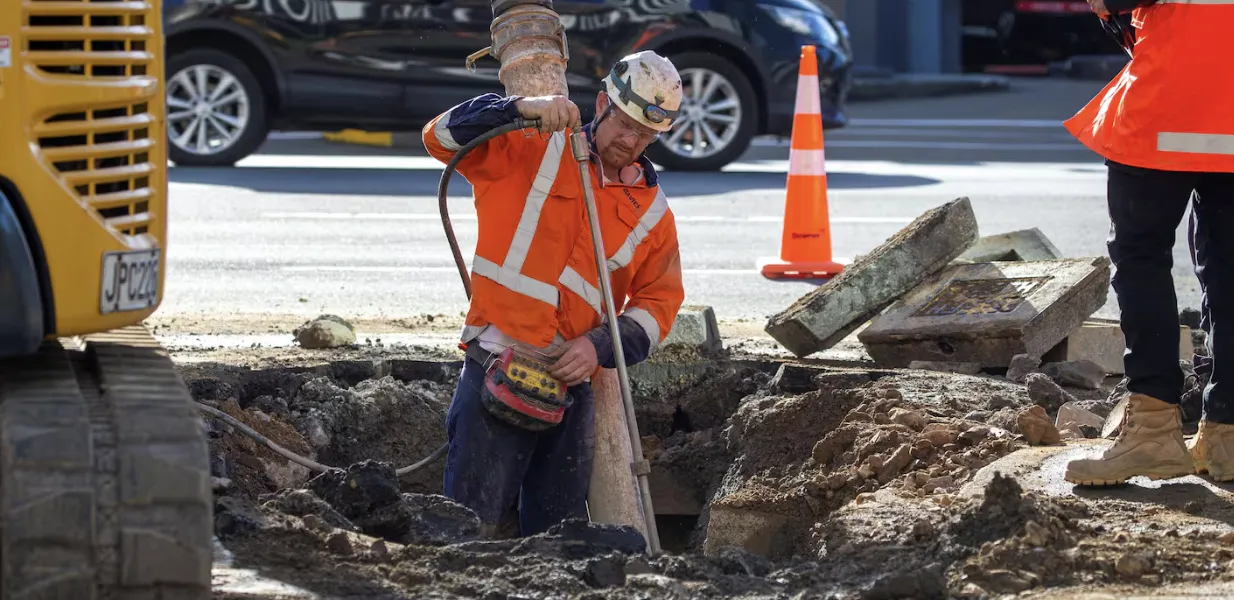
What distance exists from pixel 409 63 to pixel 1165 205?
906 centimetres

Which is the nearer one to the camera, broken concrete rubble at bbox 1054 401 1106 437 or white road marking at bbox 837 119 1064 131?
broken concrete rubble at bbox 1054 401 1106 437

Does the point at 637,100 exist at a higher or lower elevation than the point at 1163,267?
higher

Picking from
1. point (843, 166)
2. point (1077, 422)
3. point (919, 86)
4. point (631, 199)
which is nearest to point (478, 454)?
point (631, 199)

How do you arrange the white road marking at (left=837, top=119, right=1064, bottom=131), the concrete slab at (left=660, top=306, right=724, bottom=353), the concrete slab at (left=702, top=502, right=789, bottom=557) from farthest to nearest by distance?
the white road marking at (left=837, top=119, right=1064, bottom=131) < the concrete slab at (left=660, top=306, right=724, bottom=353) < the concrete slab at (left=702, top=502, right=789, bottom=557)

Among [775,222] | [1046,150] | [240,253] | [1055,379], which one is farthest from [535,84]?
[1046,150]

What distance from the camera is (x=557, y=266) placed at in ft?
16.3

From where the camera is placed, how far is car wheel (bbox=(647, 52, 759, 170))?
13.6 metres

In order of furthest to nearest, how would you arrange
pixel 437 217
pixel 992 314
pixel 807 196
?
pixel 437 217 → pixel 807 196 → pixel 992 314

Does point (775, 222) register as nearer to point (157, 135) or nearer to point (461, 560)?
point (461, 560)

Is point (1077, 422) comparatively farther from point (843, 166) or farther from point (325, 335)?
point (843, 166)

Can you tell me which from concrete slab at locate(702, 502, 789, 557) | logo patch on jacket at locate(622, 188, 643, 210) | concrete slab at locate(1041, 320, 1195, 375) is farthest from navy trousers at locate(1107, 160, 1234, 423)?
concrete slab at locate(1041, 320, 1195, 375)

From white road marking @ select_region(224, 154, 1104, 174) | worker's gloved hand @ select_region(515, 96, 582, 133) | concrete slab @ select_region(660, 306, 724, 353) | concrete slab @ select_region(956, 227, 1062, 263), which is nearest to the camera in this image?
worker's gloved hand @ select_region(515, 96, 582, 133)

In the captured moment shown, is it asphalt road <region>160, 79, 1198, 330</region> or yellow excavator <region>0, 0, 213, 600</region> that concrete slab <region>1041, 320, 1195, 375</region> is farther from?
yellow excavator <region>0, 0, 213, 600</region>

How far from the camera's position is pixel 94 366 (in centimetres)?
363
